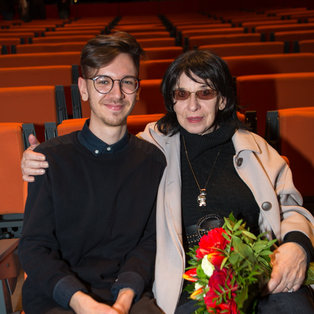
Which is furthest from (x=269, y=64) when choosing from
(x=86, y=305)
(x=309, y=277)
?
(x=86, y=305)

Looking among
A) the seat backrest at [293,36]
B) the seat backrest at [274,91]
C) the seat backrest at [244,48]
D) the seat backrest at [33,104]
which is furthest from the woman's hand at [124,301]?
the seat backrest at [293,36]

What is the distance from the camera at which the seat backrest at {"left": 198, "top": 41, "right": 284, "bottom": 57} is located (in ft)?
12.2

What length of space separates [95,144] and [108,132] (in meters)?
0.06

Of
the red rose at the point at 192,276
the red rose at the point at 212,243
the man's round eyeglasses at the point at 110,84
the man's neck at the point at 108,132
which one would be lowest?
the red rose at the point at 192,276

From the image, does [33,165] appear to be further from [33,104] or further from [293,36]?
[293,36]

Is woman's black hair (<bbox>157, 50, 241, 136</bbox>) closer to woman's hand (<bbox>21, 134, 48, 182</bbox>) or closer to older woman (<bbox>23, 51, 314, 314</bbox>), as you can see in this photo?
older woman (<bbox>23, 51, 314, 314</bbox>)

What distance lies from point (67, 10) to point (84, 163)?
36.3 ft

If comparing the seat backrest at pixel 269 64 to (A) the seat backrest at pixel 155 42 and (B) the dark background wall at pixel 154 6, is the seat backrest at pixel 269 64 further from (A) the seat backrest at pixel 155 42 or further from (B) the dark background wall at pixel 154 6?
(B) the dark background wall at pixel 154 6

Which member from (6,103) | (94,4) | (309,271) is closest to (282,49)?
(6,103)

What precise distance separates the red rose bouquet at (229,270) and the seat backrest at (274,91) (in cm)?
140

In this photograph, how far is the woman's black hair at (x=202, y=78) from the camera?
1.69m

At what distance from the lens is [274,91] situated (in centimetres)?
256

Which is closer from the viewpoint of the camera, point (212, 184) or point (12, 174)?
point (212, 184)

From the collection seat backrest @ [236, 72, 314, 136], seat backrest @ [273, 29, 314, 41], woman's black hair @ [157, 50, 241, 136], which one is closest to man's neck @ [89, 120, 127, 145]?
woman's black hair @ [157, 50, 241, 136]
